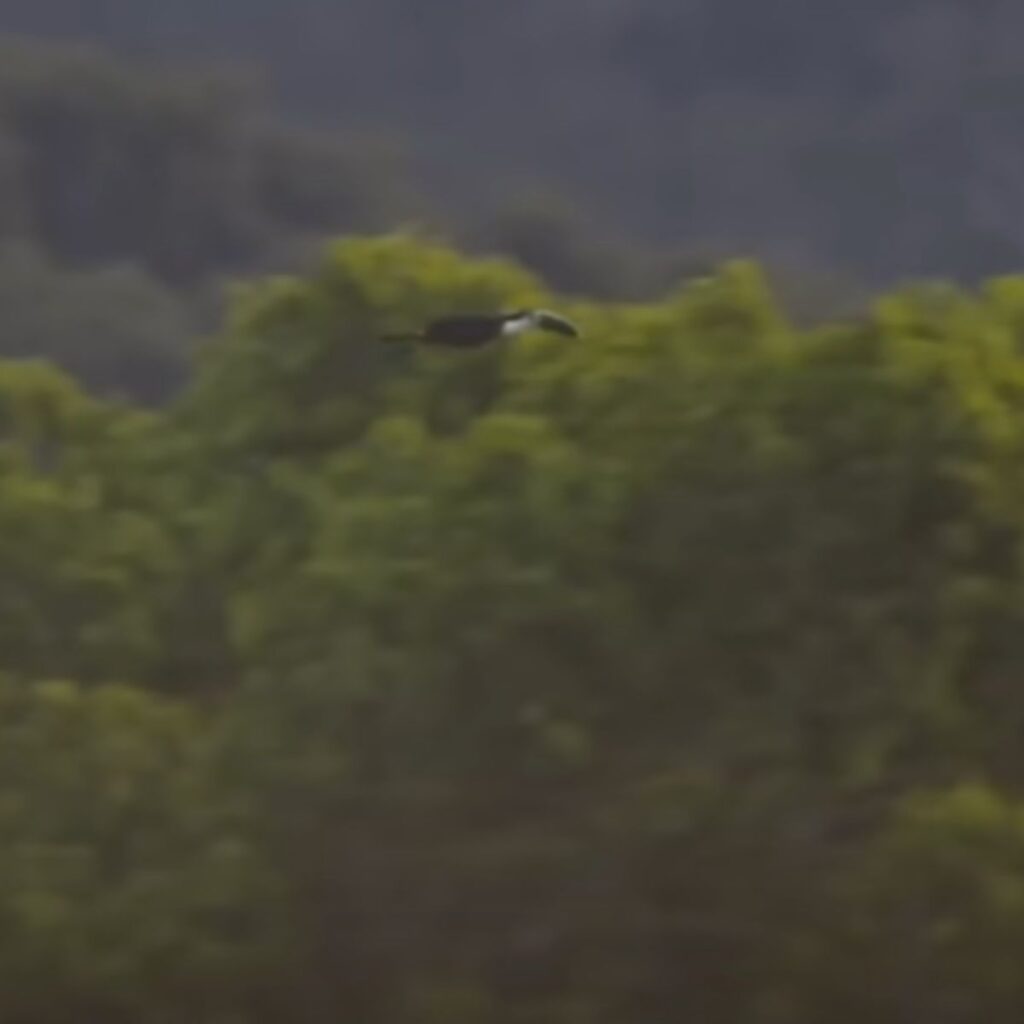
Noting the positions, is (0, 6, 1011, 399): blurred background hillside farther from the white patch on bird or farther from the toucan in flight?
the white patch on bird

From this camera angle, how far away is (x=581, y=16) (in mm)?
35812

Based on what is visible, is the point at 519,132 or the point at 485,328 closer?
the point at 485,328

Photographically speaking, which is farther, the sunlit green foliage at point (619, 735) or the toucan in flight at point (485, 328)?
the toucan in flight at point (485, 328)

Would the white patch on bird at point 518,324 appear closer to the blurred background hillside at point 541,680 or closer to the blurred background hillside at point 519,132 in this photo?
the blurred background hillside at point 541,680

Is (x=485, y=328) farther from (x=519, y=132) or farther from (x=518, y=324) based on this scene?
(x=519, y=132)

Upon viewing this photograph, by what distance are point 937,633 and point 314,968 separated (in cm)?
138

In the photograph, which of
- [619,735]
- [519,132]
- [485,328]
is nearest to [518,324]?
[485,328]

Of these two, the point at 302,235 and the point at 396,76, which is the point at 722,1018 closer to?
the point at 302,235

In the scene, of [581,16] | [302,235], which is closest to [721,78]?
[581,16]

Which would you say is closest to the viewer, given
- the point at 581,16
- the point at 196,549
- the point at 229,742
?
the point at 229,742

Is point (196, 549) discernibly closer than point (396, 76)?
→ Yes

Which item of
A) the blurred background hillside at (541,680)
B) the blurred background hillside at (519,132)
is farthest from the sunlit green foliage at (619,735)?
the blurred background hillside at (519,132)

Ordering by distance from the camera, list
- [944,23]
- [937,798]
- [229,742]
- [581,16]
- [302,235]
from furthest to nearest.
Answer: [581,16], [944,23], [302,235], [229,742], [937,798]

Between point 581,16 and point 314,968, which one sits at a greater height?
point 581,16
